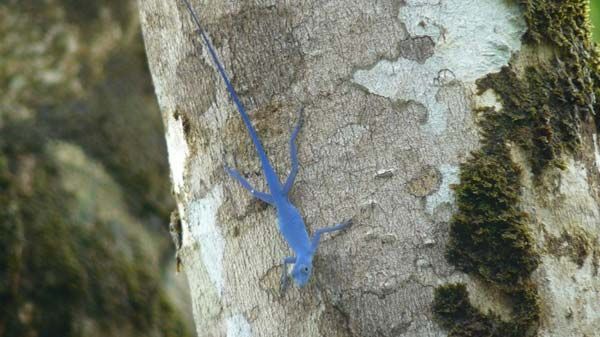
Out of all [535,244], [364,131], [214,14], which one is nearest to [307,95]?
[364,131]

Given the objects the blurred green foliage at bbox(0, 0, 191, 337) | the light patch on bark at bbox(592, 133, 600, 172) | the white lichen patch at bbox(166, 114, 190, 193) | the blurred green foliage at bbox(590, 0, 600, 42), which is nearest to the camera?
the light patch on bark at bbox(592, 133, 600, 172)

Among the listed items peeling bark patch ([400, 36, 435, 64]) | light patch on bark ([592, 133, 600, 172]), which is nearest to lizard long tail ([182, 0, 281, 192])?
peeling bark patch ([400, 36, 435, 64])

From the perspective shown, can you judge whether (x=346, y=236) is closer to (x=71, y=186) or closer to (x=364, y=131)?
(x=364, y=131)

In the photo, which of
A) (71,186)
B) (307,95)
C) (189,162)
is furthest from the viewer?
(71,186)

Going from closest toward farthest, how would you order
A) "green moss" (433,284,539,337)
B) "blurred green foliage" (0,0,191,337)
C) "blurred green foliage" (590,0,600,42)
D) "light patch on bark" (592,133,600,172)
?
"green moss" (433,284,539,337)
"light patch on bark" (592,133,600,172)
"blurred green foliage" (590,0,600,42)
"blurred green foliage" (0,0,191,337)

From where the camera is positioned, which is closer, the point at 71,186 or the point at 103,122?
the point at 71,186

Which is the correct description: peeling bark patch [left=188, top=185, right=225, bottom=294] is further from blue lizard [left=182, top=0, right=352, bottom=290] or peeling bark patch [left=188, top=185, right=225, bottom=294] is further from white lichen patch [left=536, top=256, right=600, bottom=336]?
white lichen patch [left=536, top=256, right=600, bottom=336]
